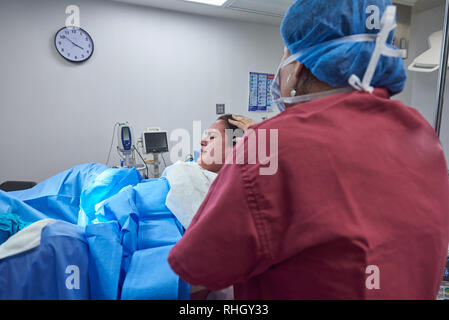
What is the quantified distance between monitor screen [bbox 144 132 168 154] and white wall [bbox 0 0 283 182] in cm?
39

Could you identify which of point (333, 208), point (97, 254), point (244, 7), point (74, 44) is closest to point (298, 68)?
point (333, 208)

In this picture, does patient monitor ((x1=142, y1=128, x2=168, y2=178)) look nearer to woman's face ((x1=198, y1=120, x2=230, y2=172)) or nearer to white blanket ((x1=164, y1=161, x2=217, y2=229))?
woman's face ((x1=198, y1=120, x2=230, y2=172))

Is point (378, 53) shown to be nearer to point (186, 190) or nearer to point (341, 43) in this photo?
point (341, 43)

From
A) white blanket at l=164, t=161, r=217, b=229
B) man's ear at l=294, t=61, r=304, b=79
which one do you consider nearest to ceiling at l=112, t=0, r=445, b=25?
white blanket at l=164, t=161, r=217, b=229

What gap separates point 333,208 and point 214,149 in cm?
124

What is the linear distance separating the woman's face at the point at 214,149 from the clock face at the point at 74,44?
172 cm

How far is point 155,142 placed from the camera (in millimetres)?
2543

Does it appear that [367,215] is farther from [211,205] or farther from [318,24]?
[318,24]

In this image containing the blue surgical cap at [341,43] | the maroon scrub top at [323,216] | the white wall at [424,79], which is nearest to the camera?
the maroon scrub top at [323,216]

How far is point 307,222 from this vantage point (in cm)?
42

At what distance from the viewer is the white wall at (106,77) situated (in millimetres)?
2393

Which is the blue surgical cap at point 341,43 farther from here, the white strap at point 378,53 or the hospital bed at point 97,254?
the hospital bed at point 97,254

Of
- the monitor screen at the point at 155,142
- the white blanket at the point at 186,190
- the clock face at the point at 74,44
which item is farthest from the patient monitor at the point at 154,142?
the white blanket at the point at 186,190
